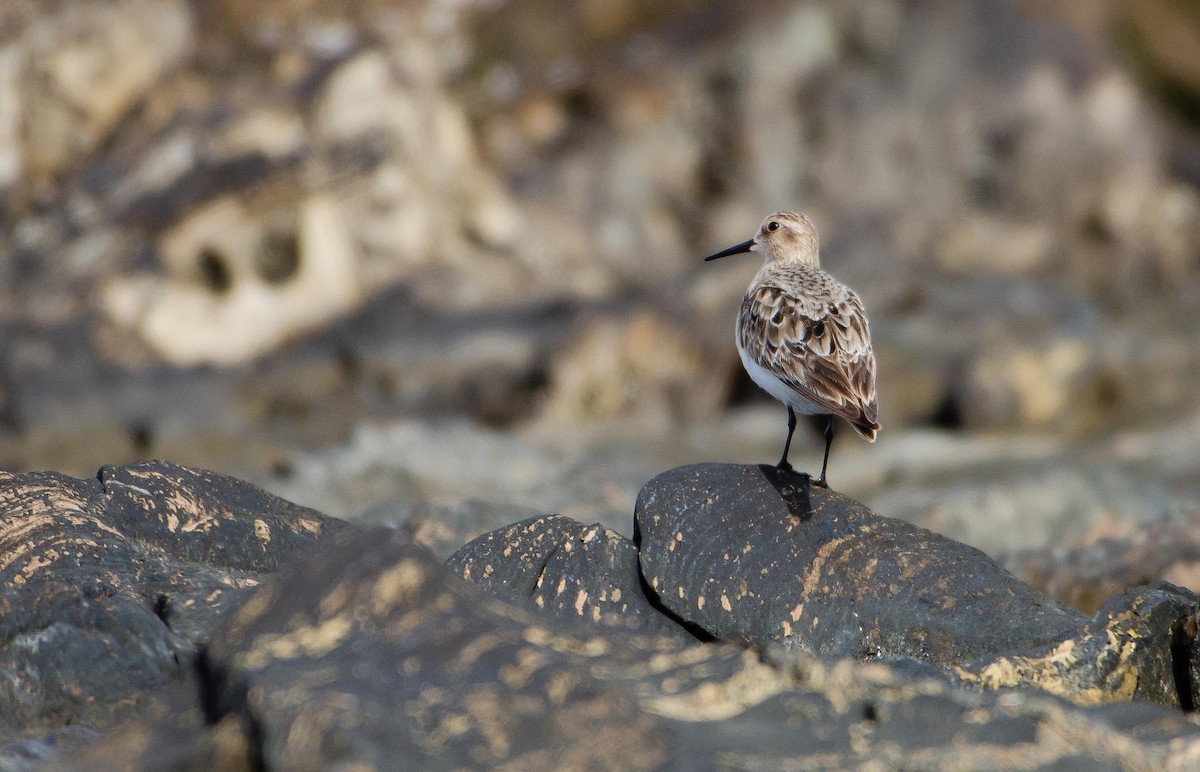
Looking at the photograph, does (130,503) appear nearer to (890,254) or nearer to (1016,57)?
(890,254)

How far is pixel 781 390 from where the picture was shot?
27.1 feet

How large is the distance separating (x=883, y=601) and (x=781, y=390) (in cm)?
192

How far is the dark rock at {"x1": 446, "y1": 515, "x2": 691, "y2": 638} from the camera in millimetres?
6754

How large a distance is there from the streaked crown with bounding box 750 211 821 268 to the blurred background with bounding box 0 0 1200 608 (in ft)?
17.8

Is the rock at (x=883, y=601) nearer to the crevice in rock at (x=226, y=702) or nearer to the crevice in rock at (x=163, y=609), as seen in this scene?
the crevice in rock at (x=163, y=609)

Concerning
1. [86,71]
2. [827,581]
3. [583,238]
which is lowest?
[827,581]

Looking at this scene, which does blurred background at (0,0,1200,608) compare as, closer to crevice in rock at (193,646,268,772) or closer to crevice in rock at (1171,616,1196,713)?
crevice in rock at (1171,616,1196,713)

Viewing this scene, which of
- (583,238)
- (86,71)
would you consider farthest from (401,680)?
(86,71)

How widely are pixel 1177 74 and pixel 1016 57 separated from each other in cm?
307

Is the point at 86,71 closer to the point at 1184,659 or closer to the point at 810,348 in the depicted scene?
the point at 810,348

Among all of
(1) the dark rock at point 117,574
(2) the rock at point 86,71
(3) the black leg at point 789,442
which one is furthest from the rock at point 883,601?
(2) the rock at point 86,71

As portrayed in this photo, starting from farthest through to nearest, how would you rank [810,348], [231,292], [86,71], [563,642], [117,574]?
[86,71]
[231,292]
[810,348]
[117,574]
[563,642]

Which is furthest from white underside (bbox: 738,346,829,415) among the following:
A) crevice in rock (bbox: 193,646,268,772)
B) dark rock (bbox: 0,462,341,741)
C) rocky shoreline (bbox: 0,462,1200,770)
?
crevice in rock (bbox: 193,646,268,772)

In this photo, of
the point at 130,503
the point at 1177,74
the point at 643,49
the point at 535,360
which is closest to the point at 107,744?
the point at 130,503
